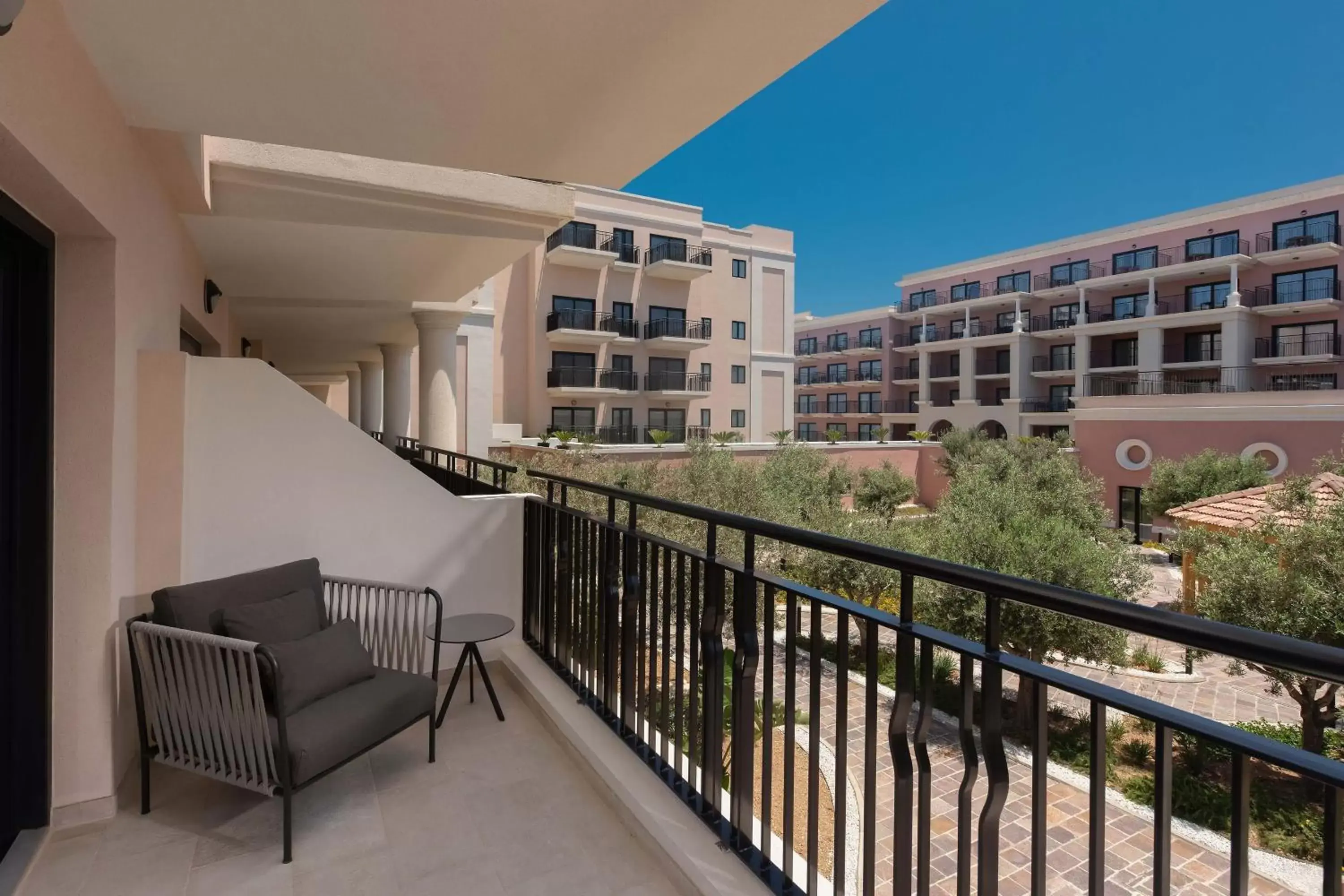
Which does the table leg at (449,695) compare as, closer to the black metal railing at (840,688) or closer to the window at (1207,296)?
the black metal railing at (840,688)

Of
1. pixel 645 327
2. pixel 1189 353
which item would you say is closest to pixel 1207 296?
pixel 1189 353

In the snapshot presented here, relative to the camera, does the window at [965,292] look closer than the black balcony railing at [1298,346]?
No

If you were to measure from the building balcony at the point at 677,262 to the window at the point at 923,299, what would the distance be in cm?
1657

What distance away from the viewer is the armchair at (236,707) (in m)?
2.05

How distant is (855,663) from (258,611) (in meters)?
9.20

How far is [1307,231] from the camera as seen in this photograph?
24.0 metres

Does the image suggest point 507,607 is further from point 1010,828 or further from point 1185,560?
point 1185,560

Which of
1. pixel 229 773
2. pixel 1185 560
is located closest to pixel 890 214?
pixel 1185 560

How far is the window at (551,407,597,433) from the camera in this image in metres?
23.5

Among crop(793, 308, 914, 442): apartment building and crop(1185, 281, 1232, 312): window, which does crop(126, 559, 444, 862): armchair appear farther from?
crop(793, 308, 914, 442): apartment building

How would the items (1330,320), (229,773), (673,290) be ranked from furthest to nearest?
(673,290)
(1330,320)
(229,773)

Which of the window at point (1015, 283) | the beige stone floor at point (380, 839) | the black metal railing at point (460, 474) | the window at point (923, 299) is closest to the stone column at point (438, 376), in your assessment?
the black metal railing at point (460, 474)

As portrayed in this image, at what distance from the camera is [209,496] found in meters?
2.96

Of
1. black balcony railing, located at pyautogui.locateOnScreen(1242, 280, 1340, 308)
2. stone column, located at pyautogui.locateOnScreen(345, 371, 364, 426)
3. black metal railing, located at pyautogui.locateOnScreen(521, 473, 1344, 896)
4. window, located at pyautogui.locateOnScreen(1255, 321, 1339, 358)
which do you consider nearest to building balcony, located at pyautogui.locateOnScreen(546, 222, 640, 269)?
stone column, located at pyautogui.locateOnScreen(345, 371, 364, 426)
